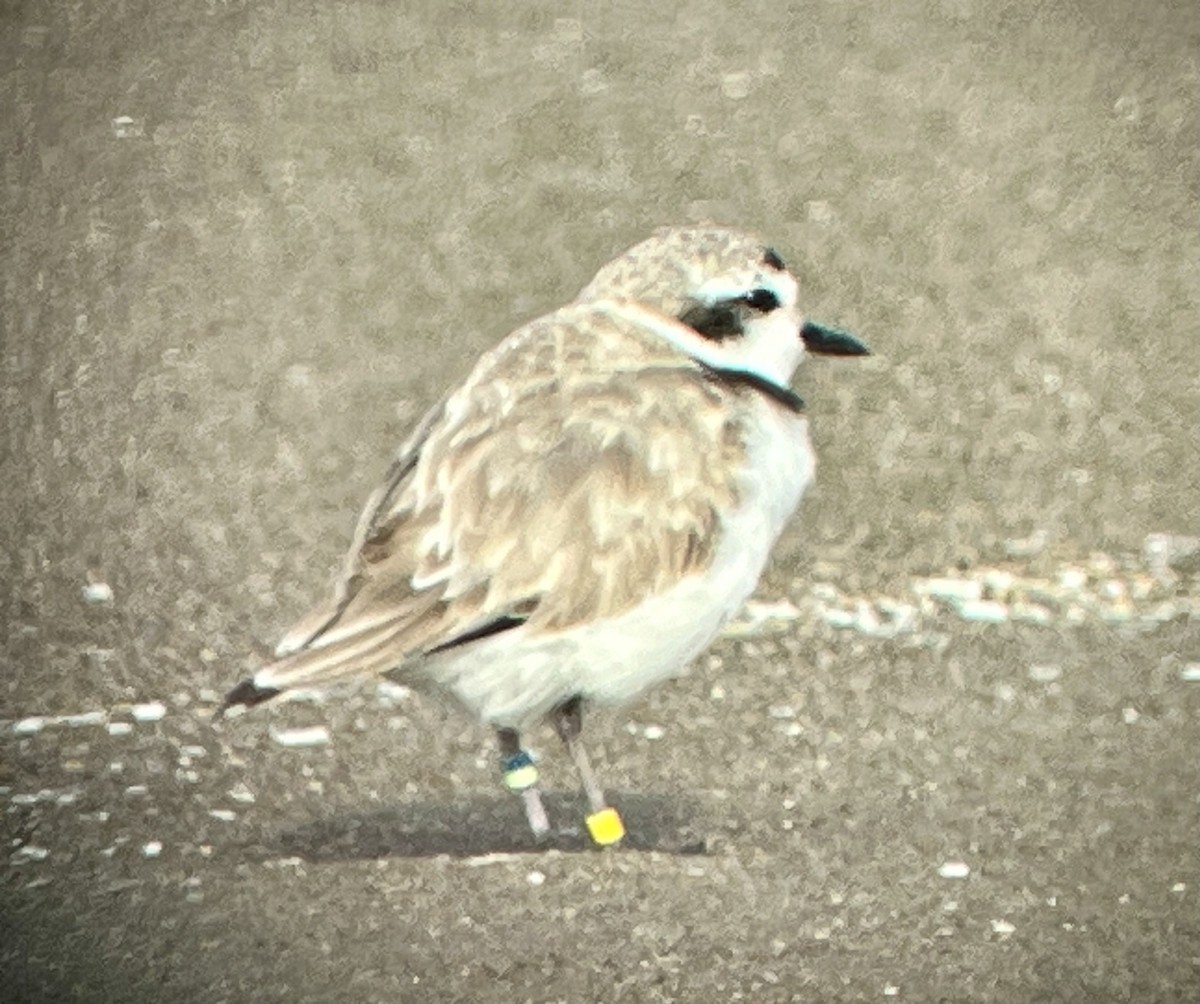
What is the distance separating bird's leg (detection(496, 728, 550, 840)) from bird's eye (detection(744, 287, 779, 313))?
818 mm

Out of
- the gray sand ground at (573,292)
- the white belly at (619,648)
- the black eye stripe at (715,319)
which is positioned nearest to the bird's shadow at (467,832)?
the gray sand ground at (573,292)

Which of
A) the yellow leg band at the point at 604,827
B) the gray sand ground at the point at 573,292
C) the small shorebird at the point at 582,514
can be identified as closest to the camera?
the small shorebird at the point at 582,514

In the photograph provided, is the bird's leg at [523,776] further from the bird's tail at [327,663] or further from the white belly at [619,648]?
the bird's tail at [327,663]

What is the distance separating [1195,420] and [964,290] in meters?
0.48

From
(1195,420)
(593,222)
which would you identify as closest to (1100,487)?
(1195,420)

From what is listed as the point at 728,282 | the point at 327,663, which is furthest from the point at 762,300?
the point at 327,663

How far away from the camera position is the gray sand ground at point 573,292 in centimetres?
342

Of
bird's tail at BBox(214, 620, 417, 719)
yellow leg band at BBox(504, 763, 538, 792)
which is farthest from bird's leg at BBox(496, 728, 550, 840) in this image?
bird's tail at BBox(214, 620, 417, 719)

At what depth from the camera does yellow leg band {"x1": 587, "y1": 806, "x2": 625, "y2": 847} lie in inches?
130

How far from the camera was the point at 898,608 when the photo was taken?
149 inches

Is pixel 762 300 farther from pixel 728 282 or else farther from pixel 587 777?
pixel 587 777

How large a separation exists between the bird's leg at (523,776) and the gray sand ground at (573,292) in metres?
0.05

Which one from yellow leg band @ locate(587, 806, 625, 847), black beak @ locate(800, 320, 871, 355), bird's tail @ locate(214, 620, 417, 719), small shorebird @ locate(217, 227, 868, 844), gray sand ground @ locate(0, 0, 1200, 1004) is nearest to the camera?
bird's tail @ locate(214, 620, 417, 719)

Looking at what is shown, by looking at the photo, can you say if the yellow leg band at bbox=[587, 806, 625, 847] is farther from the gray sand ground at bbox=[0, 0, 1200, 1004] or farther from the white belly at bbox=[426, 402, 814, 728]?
the white belly at bbox=[426, 402, 814, 728]
